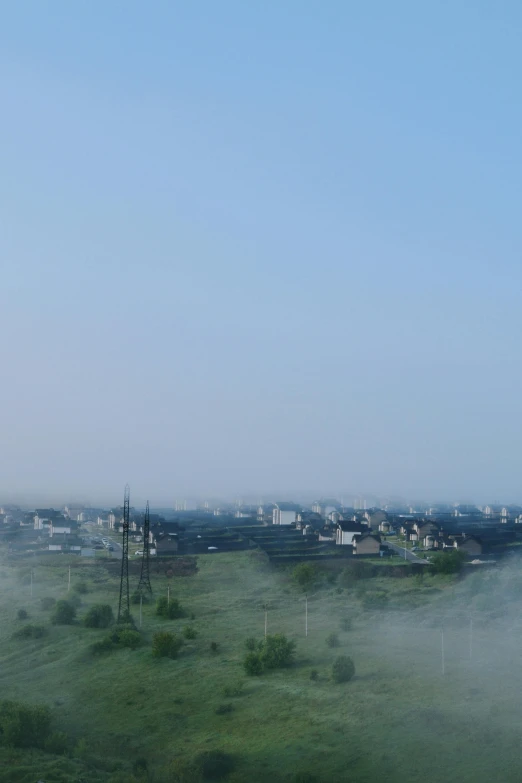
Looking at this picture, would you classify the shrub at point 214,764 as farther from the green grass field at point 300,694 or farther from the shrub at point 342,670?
the shrub at point 342,670

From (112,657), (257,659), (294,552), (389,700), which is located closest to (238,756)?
(389,700)

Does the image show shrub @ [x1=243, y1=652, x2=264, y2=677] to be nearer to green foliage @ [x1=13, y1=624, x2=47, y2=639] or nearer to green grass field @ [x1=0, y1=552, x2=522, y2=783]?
green grass field @ [x1=0, y1=552, x2=522, y2=783]

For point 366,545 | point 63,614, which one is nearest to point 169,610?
point 63,614

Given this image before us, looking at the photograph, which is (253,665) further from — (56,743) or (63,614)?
(63,614)

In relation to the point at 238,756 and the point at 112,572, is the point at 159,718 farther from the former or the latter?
the point at 112,572

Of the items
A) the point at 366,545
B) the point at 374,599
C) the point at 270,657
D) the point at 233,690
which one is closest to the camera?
the point at 233,690

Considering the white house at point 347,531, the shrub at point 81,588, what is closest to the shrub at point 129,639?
the shrub at point 81,588
